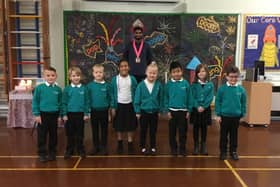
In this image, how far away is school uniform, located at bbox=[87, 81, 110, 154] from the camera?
384cm

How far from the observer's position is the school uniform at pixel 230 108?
372cm

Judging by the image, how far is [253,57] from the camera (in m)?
6.07

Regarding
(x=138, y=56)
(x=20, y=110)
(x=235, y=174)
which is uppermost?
(x=138, y=56)

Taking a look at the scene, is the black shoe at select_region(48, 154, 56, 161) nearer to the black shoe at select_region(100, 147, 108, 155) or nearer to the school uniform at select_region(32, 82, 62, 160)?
the school uniform at select_region(32, 82, 62, 160)

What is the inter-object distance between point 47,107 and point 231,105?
1.99 metres

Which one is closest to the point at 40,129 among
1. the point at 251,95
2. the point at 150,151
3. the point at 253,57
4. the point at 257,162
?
the point at 150,151

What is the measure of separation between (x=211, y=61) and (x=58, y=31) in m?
2.72

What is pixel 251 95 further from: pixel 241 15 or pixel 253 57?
pixel 241 15

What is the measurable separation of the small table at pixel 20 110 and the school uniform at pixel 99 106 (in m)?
1.79

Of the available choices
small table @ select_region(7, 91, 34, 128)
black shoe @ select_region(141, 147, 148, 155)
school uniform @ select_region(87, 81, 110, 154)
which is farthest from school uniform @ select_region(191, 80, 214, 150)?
small table @ select_region(7, 91, 34, 128)

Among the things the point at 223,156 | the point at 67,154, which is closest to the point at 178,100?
the point at 223,156

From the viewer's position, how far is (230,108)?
3.72m

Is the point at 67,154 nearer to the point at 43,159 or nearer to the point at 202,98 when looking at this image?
the point at 43,159

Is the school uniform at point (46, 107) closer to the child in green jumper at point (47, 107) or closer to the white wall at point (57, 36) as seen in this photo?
the child in green jumper at point (47, 107)
